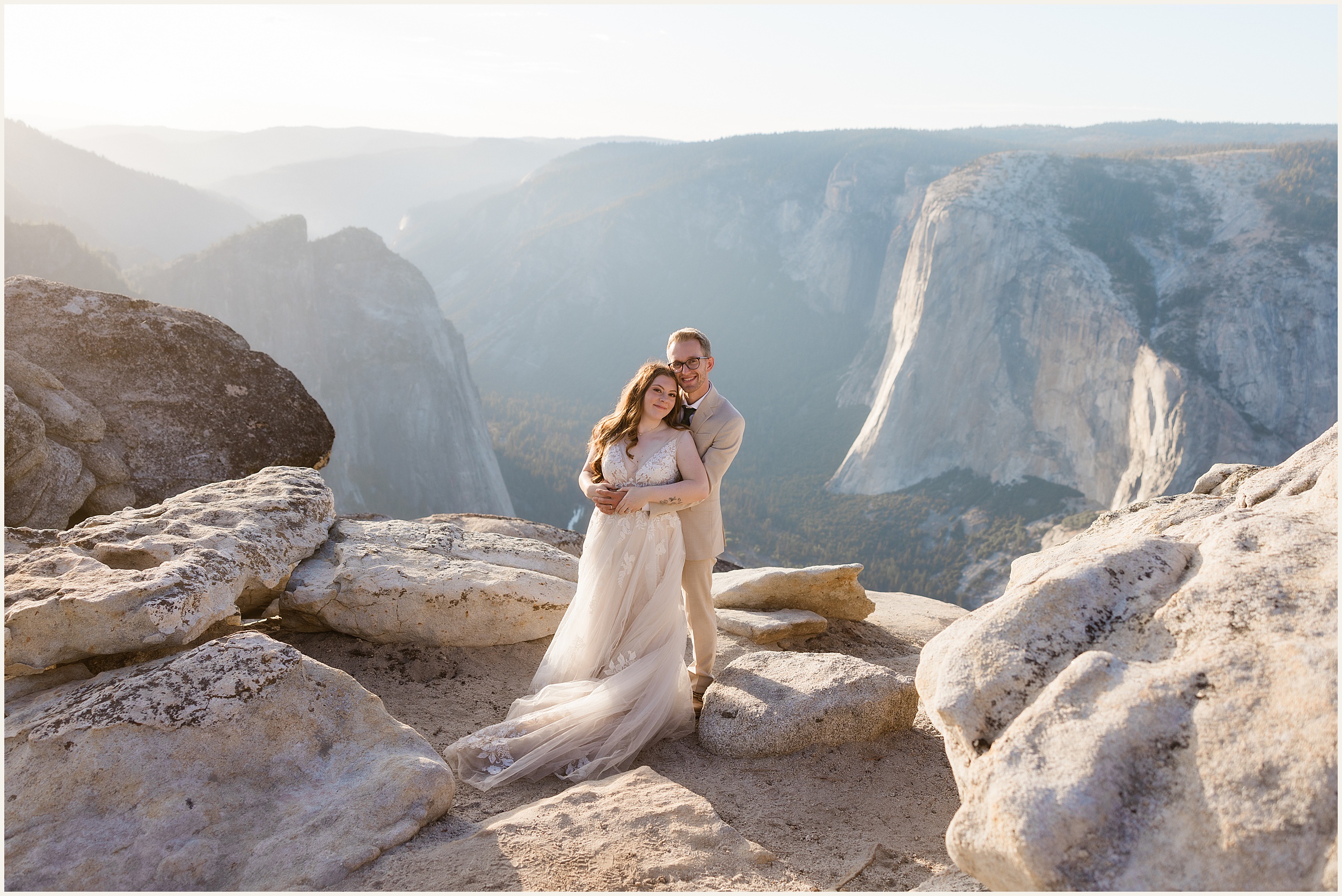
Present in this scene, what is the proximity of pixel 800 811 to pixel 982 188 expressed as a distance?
191ft

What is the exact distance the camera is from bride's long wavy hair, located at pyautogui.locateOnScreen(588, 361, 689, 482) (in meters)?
4.70

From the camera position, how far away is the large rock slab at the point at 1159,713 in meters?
2.25

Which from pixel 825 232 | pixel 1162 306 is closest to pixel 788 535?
pixel 1162 306

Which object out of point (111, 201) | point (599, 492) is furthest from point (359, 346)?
point (111, 201)

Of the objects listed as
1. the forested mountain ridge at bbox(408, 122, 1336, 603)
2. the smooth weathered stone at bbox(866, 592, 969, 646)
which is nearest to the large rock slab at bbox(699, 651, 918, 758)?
the smooth weathered stone at bbox(866, 592, 969, 646)

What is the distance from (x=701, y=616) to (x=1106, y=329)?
4812 cm

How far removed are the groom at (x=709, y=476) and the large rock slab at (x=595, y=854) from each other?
155 cm

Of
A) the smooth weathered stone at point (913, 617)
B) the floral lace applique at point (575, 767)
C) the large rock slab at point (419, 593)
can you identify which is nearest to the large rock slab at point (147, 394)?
the large rock slab at point (419, 593)

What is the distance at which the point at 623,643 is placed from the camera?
477cm

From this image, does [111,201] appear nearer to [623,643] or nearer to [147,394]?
[147,394]

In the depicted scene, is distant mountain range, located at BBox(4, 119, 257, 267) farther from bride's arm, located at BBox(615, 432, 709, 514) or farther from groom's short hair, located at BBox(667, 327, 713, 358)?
bride's arm, located at BBox(615, 432, 709, 514)

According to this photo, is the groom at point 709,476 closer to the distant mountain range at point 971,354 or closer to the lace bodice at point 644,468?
the lace bodice at point 644,468

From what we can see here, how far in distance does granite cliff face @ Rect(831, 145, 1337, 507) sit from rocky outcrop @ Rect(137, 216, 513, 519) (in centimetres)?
2935

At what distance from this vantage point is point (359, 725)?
388 centimetres
